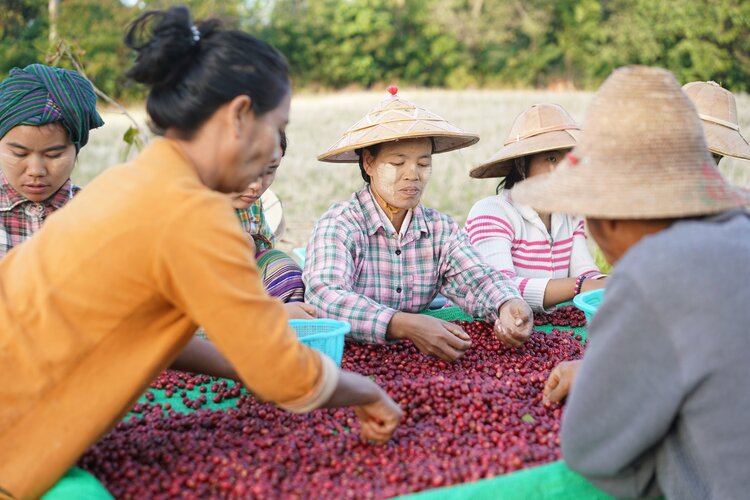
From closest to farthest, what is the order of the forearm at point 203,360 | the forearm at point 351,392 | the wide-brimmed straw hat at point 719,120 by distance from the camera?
the forearm at point 351,392 < the forearm at point 203,360 < the wide-brimmed straw hat at point 719,120

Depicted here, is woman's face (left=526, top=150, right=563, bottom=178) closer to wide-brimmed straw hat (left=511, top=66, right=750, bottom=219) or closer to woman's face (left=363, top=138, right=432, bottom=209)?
woman's face (left=363, top=138, right=432, bottom=209)

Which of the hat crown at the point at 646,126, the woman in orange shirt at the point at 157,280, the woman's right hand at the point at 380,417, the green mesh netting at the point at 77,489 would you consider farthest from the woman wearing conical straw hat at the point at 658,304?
the green mesh netting at the point at 77,489

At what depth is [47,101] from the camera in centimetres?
326

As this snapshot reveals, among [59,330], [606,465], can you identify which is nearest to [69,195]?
[59,330]

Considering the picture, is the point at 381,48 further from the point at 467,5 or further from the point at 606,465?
the point at 606,465

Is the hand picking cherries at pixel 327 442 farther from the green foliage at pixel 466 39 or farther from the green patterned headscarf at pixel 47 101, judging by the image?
the green foliage at pixel 466 39

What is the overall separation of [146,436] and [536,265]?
8.13ft

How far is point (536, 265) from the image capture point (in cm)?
419

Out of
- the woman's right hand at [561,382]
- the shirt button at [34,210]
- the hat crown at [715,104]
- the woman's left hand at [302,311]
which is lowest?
the woman's left hand at [302,311]

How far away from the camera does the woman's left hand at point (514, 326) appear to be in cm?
325

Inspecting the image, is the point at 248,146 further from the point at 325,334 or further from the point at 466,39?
the point at 466,39

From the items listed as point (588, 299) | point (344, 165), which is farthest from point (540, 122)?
point (344, 165)

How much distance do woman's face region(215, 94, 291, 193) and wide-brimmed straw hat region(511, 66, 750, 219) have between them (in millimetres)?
739

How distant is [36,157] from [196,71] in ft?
5.38
